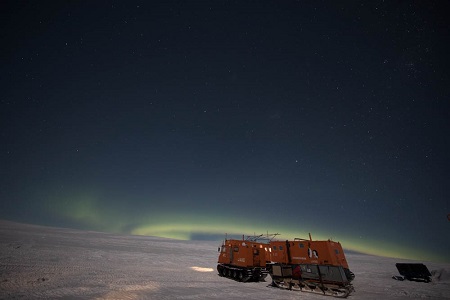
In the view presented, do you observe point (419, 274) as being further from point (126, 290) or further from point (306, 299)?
point (126, 290)

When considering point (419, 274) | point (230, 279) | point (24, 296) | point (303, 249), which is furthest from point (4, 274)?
point (419, 274)

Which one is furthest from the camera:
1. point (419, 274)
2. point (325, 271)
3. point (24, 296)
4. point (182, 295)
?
point (419, 274)

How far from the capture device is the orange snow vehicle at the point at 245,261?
1734cm

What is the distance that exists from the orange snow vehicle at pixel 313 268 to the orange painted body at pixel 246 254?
1602 mm

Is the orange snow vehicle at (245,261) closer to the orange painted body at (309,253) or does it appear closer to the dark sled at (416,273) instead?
the orange painted body at (309,253)

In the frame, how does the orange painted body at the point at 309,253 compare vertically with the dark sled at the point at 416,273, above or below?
above

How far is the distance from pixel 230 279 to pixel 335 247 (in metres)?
8.05

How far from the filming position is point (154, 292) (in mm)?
11633

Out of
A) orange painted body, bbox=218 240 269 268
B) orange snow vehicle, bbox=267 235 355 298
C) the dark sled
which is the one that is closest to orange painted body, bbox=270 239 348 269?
orange snow vehicle, bbox=267 235 355 298

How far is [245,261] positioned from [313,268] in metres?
5.09

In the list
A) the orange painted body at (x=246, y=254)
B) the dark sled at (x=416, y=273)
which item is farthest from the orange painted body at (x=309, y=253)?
the dark sled at (x=416, y=273)

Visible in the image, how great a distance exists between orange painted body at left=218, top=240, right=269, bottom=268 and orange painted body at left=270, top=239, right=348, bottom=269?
1.09 m

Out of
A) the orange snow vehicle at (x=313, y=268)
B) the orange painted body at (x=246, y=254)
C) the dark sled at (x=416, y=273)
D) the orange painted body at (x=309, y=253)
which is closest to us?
the orange snow vehicle at (x=313, y=268)

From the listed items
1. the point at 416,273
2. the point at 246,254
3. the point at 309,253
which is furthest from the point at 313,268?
the point at 416,273
